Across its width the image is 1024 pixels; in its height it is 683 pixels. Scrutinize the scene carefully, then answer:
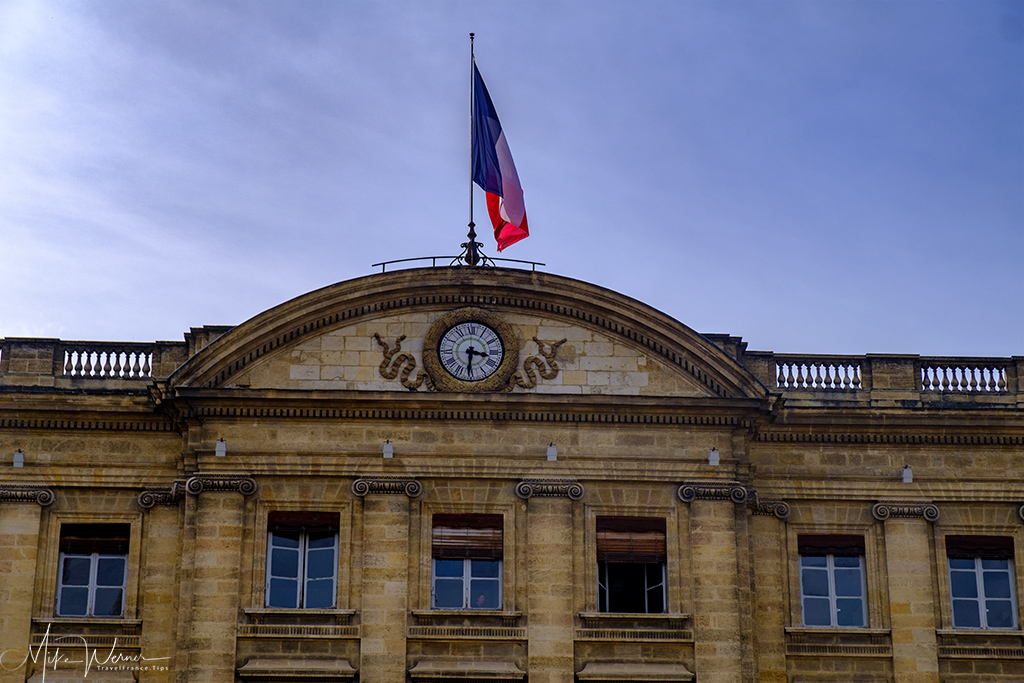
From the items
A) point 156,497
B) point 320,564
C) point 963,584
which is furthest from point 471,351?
point 963,584

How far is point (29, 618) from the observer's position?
83.9 ft

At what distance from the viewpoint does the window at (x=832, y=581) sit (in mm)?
26719

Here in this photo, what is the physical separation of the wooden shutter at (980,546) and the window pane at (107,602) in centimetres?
1435

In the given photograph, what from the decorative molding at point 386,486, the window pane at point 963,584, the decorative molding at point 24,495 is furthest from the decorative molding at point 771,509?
the decorative molding at point 24,495

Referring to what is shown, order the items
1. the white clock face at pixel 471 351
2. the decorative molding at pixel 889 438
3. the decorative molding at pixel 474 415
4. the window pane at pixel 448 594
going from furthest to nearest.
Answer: the decorative molding at pixel 889 438 < the white clock face at pixel 471 351 < the decorative molding at pixel 474 415 < the window pane at pixel 448 594

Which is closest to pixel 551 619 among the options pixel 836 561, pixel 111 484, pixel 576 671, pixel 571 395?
pixel 576 671

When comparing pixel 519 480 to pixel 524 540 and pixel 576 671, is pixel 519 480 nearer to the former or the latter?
pixel 524 540

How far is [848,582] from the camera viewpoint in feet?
88.3

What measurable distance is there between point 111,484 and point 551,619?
7.84 metres

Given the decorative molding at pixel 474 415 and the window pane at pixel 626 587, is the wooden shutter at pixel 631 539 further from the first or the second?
the decorative molding at pixel 474 415

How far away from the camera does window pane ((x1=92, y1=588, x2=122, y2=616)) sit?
26031 mm

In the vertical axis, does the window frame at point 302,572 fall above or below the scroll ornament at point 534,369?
below

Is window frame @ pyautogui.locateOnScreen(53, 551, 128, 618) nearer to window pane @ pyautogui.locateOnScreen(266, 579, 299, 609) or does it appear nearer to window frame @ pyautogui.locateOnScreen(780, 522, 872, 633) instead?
window pane @ pyautogui.locateOnScreen(266, 579, 299, 609)
